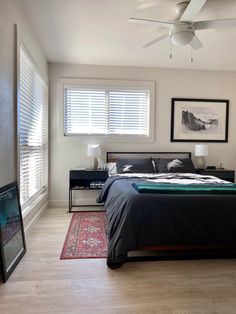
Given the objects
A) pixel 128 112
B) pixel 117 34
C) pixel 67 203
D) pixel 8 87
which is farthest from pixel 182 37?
pixel 67 203

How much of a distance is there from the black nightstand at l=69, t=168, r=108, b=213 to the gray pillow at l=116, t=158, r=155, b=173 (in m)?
0.30

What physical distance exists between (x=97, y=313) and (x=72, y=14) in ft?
9.84

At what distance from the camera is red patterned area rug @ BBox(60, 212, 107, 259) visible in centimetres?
271

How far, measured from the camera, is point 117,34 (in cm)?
341

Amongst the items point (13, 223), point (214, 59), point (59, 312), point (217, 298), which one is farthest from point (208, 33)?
point (59, 312)

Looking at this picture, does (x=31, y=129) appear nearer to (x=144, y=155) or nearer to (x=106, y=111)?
(x=106, y=111)

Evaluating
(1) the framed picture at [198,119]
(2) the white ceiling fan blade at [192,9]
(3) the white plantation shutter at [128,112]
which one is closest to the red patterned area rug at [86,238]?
(3) the white plantation shutter at [128,112]

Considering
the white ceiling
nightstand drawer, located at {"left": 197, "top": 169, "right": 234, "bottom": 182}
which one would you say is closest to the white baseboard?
nightstand drawer, located at {"left": 197, "top": 169, "right": 234, "bottom": 182}

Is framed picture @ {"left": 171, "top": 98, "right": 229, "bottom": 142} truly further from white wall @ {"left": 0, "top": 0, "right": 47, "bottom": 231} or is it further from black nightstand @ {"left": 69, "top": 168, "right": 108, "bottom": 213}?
white wall @ {"left": 0, "top": 0, "right": 47, "bottom": 231}

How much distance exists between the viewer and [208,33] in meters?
3.35

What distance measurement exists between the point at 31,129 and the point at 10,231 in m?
1.62

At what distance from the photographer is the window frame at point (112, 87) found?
475 centimetres

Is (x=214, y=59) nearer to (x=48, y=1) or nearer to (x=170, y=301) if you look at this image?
(x=48, y=1)

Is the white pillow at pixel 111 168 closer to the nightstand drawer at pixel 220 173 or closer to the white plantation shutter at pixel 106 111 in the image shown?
the white plantation shutter at pixel 106 111
